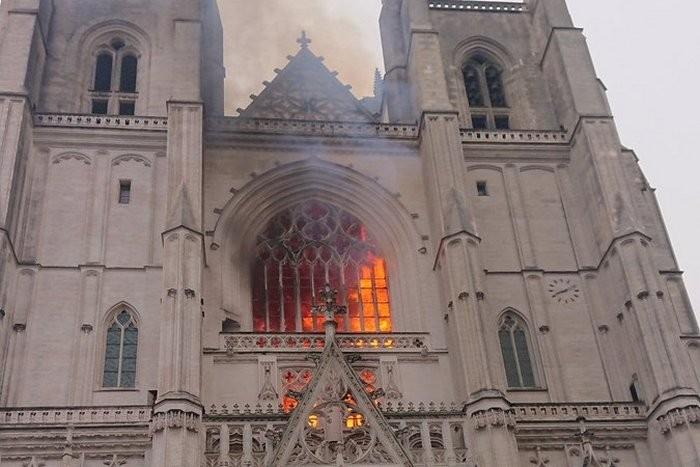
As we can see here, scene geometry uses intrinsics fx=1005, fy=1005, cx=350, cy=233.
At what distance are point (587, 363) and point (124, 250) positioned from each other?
12135 mm

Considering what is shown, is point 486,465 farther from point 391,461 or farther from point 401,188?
point 401,188

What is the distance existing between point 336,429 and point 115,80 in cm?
1410

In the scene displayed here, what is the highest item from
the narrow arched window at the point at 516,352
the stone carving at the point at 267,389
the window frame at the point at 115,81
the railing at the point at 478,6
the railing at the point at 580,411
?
the railing at the point at 478,6

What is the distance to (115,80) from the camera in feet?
99.8

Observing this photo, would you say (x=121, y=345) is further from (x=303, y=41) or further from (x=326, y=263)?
(x=303, y=41)

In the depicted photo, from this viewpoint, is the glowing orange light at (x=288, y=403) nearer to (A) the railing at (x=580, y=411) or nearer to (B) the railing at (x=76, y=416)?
(B) the railing at (x=76, y=416)

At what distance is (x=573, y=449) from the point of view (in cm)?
2314

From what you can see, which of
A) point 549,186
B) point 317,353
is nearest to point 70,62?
point 317,353

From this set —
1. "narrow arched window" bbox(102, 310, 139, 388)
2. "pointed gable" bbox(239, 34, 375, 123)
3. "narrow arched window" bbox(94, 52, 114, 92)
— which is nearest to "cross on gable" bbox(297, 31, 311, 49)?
"pointed gable" bbox(239, 34, 375, 123)

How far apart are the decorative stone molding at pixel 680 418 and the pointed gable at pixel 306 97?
13.4m

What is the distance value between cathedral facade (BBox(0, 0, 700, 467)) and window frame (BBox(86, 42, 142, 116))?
3.1 inches

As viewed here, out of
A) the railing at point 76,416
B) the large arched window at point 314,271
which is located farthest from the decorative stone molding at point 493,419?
the railing at point 76,416

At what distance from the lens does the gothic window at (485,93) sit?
31828mm

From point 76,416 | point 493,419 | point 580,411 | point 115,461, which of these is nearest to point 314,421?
point 493,419
